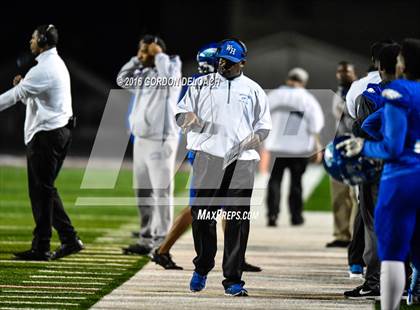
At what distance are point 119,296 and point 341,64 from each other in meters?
4.96

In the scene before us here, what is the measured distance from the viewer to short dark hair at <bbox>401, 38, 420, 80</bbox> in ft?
24.7

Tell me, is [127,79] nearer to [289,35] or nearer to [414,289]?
[414,289]

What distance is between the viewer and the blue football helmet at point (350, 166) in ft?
25.0

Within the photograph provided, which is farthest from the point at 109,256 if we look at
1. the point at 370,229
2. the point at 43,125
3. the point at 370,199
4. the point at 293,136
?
the point at 293,136

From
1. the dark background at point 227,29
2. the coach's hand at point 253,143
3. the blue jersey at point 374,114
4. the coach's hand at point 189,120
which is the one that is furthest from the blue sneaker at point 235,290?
the dark background at point 227,29

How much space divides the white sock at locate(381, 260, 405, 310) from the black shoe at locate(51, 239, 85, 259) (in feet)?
14.0

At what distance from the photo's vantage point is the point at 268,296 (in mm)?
9141

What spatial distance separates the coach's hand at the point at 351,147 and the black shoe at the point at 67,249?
13.8ft

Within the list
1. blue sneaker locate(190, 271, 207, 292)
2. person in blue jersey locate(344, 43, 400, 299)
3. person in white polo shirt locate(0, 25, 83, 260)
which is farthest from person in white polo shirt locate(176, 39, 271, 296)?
person in white polo shirt locate(0, 25, 83, 260)

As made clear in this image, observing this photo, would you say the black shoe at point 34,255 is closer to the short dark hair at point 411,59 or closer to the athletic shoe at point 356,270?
the athletic shoe at point 356,270

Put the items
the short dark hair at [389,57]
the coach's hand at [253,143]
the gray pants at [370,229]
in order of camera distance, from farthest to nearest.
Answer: the coach's hand at [253,143], the gray pants at [370,229], the short dark hair at [389,57]

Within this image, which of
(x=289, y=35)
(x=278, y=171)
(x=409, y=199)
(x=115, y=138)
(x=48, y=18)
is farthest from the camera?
(x=289, y=35)

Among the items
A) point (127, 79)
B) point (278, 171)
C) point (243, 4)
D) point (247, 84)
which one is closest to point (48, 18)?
point (243, 4)

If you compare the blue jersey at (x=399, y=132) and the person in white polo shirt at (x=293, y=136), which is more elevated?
the blue jersey at (x=399, y=132)
